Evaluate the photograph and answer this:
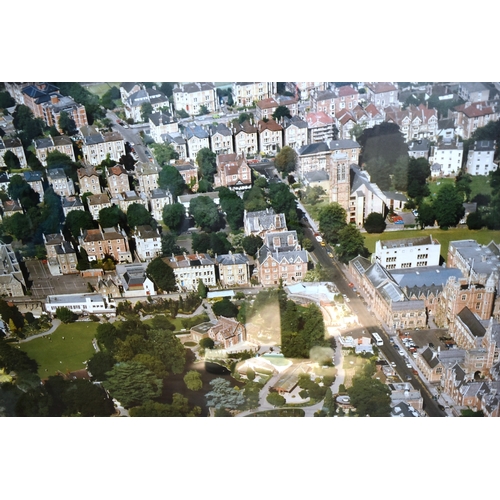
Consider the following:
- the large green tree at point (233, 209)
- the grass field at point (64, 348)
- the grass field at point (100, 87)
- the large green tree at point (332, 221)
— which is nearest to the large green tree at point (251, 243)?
the large green tree at point (233, 209)

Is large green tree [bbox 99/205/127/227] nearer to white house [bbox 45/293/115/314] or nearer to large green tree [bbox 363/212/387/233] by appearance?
white house [bbox 45/293/115/314]

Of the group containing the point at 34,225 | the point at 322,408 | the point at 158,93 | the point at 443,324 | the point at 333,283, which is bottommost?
the point at 322,408

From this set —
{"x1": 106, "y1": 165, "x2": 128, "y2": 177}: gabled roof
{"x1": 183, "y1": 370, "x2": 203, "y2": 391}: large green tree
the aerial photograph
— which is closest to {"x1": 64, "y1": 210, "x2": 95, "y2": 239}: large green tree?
the aerial photograph

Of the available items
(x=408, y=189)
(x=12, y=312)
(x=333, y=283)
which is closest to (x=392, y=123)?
(x=408, y=189)

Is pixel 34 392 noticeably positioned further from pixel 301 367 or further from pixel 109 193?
pixel 301 367

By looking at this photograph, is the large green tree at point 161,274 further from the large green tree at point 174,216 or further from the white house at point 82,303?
the white house at point 82,303

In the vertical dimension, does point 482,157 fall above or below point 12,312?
above
